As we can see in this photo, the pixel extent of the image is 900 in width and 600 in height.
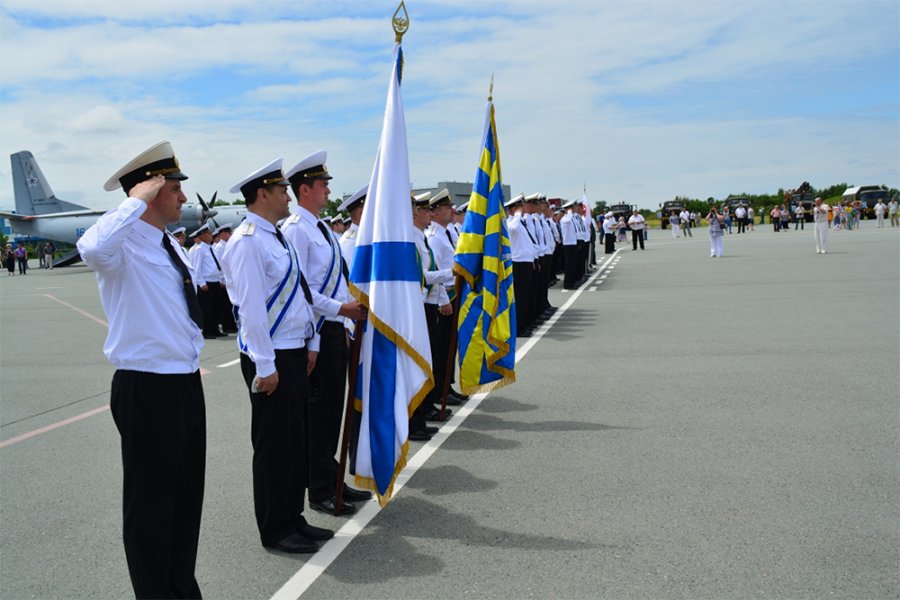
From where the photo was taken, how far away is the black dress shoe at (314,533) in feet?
15.0

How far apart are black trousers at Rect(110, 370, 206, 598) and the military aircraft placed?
37.8 m

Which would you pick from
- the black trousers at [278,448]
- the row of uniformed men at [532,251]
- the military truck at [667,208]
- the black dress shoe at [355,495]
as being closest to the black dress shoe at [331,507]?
the black dress shoe at [355,495]

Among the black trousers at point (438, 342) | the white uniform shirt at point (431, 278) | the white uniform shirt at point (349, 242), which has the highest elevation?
the white uniform shirt at point (349, 242)

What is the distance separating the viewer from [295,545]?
4434mm

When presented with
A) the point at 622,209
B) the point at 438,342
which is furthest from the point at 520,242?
the point at 622,209

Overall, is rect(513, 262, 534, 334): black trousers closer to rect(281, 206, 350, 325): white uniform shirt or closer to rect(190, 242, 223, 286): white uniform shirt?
rect(190, 242, 223, 286): white uniform shirt

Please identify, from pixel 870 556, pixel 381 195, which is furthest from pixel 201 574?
pixel 870 556

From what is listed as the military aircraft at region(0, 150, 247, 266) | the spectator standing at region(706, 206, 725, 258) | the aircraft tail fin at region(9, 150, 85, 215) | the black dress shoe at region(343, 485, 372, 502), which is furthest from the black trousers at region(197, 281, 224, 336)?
the aircraft tail fin at region(9, 150, 85, 215)

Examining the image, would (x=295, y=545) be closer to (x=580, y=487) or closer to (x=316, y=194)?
(x=580, y=487)

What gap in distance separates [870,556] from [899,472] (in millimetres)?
1492

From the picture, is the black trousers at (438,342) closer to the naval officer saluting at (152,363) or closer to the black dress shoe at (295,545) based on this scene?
the black dress shoe at (295,545)

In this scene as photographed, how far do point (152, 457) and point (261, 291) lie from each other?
1194 mm

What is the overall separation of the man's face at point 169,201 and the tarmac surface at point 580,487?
6.15ft

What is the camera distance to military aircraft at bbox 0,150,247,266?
42803 mm
